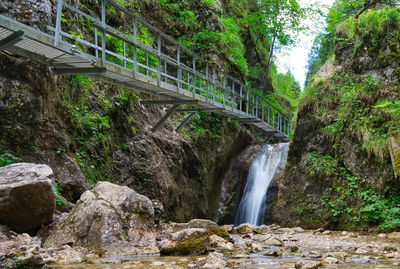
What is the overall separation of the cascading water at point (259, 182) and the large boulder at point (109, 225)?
7.85m

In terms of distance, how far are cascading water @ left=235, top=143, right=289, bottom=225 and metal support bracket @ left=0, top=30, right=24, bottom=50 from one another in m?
10.6

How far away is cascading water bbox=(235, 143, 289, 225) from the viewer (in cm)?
1379

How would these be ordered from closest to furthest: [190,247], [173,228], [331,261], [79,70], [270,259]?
[331,261]
[270,259]
[190,247]
[79,70]
[173,228]

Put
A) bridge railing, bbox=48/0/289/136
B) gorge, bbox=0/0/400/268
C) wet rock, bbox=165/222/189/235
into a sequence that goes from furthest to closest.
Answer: wet rock, bbox=165/222/189/235, bridge railing, bbox=48/0/289/136, gorge, bbox=0/0/400/268

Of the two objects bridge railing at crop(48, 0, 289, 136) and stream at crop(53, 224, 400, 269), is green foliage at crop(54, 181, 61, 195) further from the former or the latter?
bridge railing at crop(48, 0, 289, 136)

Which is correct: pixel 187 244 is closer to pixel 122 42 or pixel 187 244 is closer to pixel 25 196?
pixel 25 196

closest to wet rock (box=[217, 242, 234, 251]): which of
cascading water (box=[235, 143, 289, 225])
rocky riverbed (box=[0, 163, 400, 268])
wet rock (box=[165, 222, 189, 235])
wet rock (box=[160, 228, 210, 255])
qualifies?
rocky riverbed (box=[0, 163, 400, 268])

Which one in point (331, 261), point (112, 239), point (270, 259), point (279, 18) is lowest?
point (270, 259)

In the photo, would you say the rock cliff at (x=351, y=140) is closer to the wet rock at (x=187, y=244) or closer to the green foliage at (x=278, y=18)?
the wet rock at (x=187, y=244)

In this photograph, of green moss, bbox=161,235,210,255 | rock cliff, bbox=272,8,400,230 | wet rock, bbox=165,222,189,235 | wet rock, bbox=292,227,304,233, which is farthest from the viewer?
wet rock, bbox=292,227,304,233

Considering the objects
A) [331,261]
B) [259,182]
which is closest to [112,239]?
[331,261]

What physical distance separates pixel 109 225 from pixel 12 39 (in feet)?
10.5

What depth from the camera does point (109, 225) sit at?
5676mm

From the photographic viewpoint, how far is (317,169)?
462 inches
